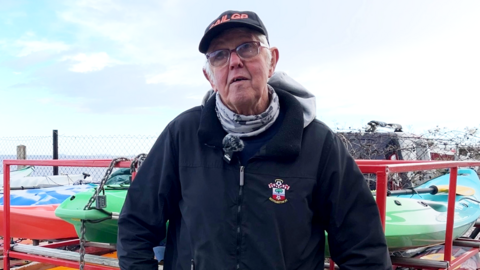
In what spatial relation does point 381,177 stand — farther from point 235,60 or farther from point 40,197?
point 40,197

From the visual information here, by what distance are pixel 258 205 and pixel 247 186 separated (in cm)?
9

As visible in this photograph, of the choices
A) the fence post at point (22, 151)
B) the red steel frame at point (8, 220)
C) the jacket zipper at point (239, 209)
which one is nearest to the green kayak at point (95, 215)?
the red steel frame at point (8, 220)

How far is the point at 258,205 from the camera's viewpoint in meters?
1.57

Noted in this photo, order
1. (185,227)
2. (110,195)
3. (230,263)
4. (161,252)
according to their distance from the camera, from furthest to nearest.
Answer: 1. (110,195)
2. (161,252)
3. (185,227)
4. (230,263)

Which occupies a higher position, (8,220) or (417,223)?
(417,223)

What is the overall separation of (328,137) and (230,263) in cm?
65

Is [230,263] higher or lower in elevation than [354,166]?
lower

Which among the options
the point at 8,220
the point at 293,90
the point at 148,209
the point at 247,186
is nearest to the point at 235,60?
the point at 293,90

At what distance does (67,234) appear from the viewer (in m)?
4.19

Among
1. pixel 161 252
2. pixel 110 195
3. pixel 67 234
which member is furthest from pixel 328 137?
pixel 67 234

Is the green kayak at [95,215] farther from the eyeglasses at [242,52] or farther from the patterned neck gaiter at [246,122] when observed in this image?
the eyeglasses at [242,52]

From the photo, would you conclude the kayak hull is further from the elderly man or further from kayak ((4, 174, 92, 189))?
kayak ((4, 174, 92, 189))

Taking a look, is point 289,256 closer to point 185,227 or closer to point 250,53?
point 185,227

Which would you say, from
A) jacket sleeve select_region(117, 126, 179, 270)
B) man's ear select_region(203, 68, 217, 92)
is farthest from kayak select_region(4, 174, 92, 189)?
man's ear select_region(203, 68, 217, 92)
